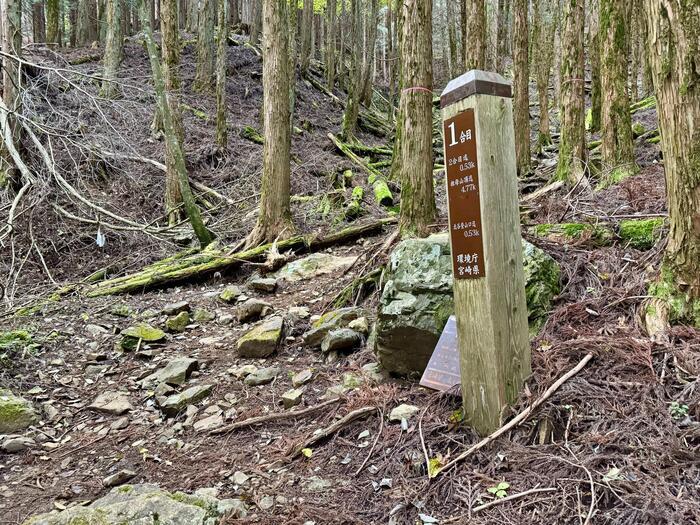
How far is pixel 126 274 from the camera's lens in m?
7.77

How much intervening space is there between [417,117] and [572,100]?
316cm

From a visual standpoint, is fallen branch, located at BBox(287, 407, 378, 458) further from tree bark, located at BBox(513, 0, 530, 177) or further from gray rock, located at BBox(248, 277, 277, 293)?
tree bark, located at BBox(513, 0, 530, 177)

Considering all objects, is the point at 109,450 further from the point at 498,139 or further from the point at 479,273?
the point at 498,139

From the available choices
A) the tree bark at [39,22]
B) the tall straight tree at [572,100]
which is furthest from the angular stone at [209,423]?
the tree bark at [39,22]

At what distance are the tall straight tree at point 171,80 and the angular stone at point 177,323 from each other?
127 inches

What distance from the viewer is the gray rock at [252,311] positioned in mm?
5797

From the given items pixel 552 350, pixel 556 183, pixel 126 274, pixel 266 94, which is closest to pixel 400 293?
pixel 552 350

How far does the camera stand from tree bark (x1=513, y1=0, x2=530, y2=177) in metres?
10.0

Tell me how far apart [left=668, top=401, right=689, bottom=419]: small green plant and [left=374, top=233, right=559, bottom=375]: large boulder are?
121 cm

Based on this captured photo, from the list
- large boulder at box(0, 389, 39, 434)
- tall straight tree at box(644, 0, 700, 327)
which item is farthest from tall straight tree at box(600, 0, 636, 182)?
large boulder at box(0, 389, 39, 434)

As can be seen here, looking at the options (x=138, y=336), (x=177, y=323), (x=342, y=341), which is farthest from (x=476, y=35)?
(x=138, y=336)

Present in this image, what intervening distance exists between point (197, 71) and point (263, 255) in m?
12.0

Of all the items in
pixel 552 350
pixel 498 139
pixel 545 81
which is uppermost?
pixel 545 81

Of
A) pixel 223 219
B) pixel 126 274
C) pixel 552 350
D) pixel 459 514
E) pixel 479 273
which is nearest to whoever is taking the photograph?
pixel 459 514
